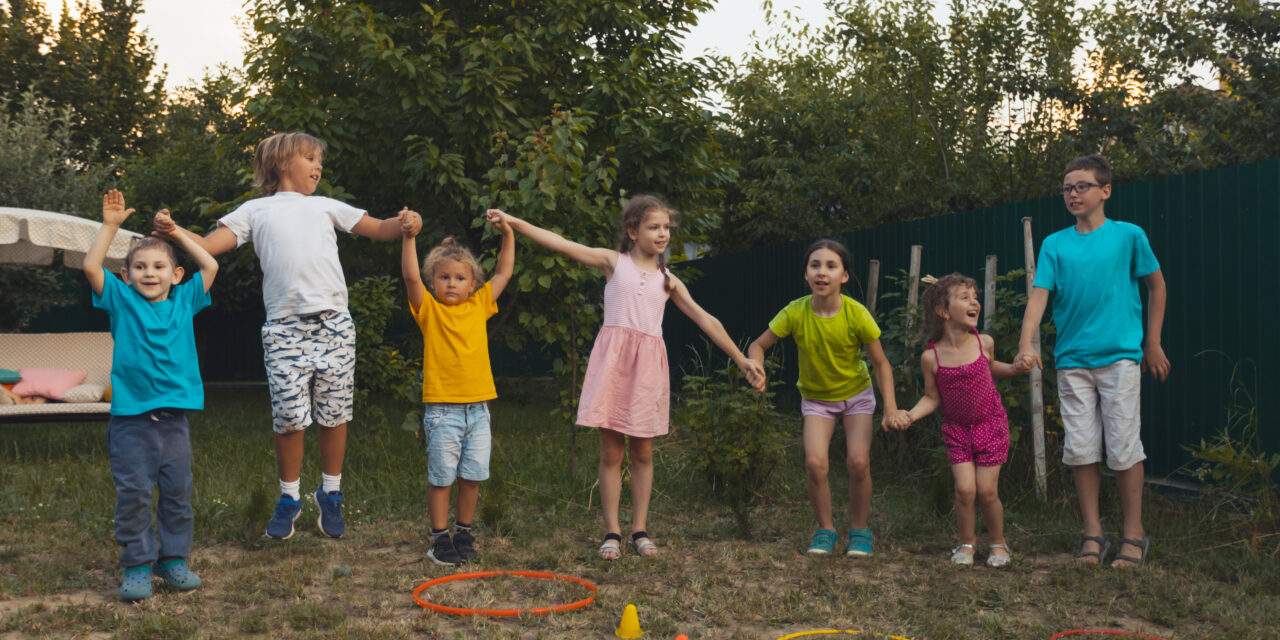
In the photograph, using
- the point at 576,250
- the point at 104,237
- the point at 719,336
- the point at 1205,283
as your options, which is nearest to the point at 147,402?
the point at 104,237

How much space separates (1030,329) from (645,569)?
2020mm

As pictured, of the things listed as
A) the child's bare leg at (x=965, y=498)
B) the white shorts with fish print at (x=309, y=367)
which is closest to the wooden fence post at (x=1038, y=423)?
the child's bare leg at (x=965, y=498)

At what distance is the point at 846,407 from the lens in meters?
4.45

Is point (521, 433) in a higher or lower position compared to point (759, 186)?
lower

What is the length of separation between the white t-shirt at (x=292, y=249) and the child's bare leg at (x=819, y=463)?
2.24 m

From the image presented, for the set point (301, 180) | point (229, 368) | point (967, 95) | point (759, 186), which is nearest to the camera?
point (301, 180)

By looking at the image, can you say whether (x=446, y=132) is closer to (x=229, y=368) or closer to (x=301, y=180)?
(x=301, y=180)

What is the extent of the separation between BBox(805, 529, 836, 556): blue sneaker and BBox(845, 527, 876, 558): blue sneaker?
78 mm

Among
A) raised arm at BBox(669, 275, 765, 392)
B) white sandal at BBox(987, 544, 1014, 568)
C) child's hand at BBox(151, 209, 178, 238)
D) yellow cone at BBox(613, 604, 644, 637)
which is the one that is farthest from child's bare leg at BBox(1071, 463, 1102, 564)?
child's hand at BBox(151, 209, 178, 238)

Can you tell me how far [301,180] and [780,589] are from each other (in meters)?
2.78

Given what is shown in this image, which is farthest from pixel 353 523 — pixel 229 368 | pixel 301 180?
pixel 229 368

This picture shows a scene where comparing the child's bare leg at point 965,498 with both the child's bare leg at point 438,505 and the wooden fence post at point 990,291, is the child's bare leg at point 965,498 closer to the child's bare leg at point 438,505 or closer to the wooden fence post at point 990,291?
the wooden fence post at point 990,291

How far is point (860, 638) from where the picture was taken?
314 cm

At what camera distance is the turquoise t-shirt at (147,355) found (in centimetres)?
362
